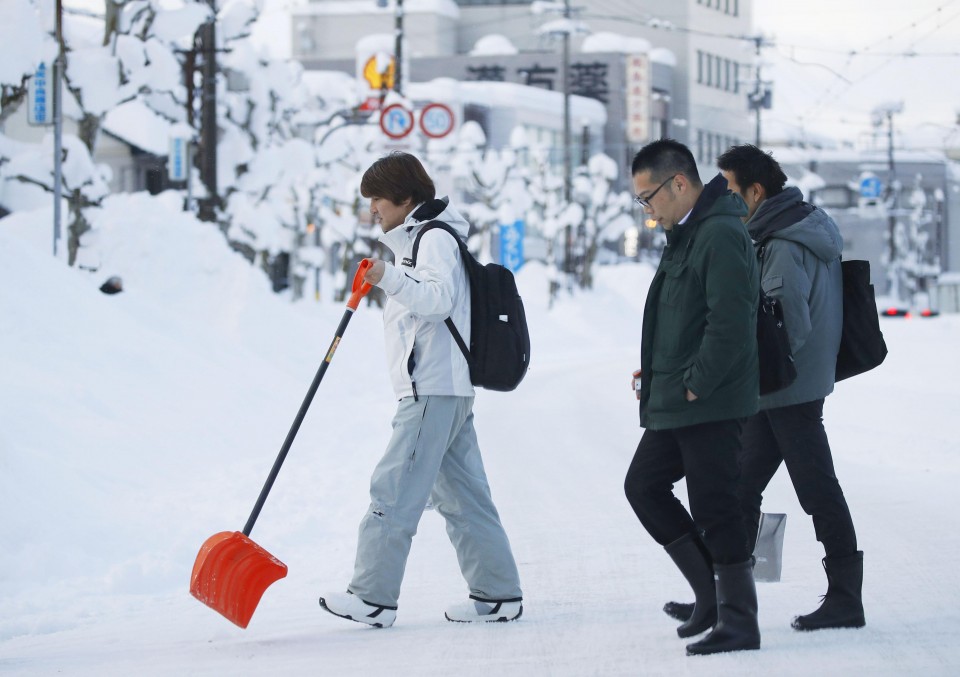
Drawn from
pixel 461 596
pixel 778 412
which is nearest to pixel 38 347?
pixel 461 596

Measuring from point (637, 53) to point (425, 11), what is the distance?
13.8 metres

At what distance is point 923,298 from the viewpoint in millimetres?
68312

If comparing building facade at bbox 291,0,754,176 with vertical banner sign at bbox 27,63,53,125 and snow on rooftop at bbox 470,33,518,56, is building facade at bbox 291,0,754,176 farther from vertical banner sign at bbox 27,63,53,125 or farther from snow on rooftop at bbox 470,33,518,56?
vertical banner sign at bbox 27,63,53,125

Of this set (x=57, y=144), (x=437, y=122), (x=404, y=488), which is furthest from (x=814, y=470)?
(x=437, y=122)

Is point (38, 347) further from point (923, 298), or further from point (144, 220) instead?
point (923, 298)

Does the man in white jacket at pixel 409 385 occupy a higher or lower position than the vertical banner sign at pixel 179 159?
lower

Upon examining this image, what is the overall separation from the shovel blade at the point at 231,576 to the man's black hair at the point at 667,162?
1.78 metres

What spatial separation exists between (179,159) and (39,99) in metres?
5.05

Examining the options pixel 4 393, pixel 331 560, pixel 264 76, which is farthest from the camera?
pixel 264 76

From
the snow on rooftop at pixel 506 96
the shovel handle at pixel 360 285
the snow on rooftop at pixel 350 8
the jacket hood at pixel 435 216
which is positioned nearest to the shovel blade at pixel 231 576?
the shovel handle at pixel 360 285

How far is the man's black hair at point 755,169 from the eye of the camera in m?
4.90

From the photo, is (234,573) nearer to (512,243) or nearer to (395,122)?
(395,122)

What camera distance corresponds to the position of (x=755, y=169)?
4.91 meters

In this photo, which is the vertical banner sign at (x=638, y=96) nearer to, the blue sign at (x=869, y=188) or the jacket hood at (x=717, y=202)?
the blue sign at (x=869, y=188)
